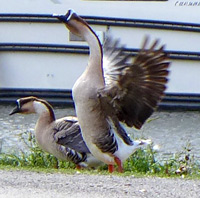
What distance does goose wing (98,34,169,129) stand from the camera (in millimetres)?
7773

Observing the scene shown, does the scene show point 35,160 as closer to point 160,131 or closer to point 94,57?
point 94,57

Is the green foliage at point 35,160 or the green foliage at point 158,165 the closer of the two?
the green foliage at point 158,165

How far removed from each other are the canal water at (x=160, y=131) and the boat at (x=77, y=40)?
0.30 m

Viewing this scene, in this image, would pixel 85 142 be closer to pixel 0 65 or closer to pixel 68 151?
pixel 68 151

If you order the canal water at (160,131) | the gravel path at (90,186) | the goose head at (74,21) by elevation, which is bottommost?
the canal water at (160,131)

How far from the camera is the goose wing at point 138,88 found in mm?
7773

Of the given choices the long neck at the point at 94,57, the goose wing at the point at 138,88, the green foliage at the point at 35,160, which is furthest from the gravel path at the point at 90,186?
the green foliage at the point at 35,160

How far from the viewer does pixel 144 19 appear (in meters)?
12.1

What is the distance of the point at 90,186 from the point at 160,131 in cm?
473

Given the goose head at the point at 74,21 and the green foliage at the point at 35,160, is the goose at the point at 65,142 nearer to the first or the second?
the green foliage at the point at 35,160

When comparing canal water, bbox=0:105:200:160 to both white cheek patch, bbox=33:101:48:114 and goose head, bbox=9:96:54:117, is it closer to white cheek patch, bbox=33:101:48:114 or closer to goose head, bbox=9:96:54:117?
goose head, bbox=9:96:54:117

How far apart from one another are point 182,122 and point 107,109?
408 centimetres

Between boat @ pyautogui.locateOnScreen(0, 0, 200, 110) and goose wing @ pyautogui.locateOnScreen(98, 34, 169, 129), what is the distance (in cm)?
401

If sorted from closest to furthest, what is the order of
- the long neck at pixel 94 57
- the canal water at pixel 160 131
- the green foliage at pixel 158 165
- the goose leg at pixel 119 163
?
the long neck at pixel 94 57
the goose leg at pixel 119 163
the green foliage at pixel 158 165
the canal water at pixel 160 131
